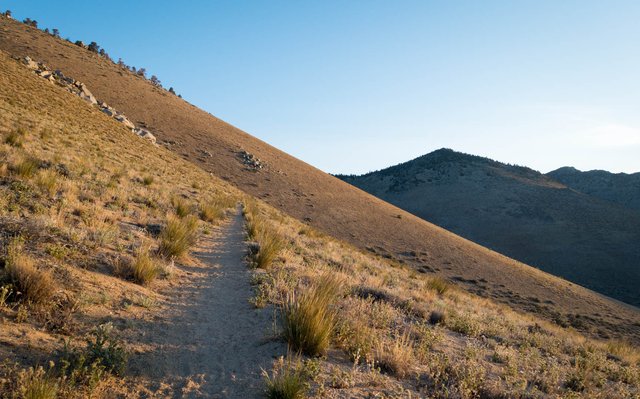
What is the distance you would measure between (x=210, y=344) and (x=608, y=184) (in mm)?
143277

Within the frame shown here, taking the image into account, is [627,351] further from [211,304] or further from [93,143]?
[93,143]

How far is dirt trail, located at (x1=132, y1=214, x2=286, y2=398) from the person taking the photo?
4.18 meters

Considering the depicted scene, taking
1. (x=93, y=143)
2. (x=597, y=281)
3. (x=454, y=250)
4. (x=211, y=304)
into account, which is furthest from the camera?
(x=597, y=281)

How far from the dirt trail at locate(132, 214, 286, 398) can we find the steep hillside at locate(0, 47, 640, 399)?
24 millimetres

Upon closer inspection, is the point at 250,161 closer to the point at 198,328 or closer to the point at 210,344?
the point at 198,328

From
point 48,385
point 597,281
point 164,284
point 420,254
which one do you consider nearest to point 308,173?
point 420,254

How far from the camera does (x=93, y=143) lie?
22234 millimetres

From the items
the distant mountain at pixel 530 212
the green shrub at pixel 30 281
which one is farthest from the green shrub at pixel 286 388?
the distant mountain at pixel 530 212

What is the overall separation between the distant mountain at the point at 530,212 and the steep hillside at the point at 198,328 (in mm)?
51468

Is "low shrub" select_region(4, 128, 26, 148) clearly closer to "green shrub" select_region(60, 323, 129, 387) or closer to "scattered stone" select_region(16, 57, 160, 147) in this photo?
"green shrub" select_region(60, 323, 129, 387)

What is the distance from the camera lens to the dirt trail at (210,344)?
4.18 m

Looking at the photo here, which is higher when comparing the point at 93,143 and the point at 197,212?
the point at 93,143

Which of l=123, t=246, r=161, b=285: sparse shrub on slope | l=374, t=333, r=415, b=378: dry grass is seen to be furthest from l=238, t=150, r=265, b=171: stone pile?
l=374, t=333, r=415, b=378: dry grass

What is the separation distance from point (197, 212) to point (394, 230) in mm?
29232
